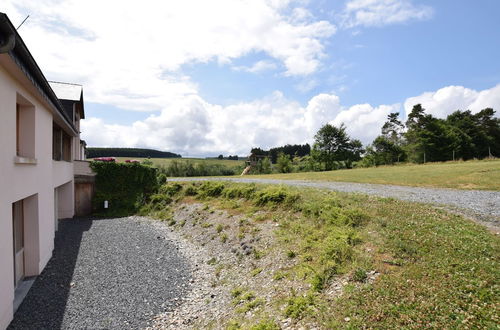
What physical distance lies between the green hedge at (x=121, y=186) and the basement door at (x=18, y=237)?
42.5 feet

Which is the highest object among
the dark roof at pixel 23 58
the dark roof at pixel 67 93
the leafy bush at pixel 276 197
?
the dark roof at pixel 67 93

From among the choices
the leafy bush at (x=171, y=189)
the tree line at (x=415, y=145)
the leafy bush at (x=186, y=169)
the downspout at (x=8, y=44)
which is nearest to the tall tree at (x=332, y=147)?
the tree line at (x=415, y=145)

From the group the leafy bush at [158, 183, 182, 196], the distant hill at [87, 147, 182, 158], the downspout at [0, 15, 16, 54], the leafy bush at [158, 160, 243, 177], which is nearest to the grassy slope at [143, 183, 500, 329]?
the downspout at [0, 15, 16, 54]

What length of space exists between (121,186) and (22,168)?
653 inches

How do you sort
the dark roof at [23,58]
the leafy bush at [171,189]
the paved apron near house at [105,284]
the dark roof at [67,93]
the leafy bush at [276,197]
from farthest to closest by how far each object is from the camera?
1. the leafy bush at [171,189]
2. the dark roof at [67,93]
3. the leafy bush at [276,197]
4. the paved apron near house at [105,284]
5. the dark roof at [23,58]

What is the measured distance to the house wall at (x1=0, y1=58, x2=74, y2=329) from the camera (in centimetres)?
584

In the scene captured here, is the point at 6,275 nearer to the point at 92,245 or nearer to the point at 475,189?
the point at 92,245

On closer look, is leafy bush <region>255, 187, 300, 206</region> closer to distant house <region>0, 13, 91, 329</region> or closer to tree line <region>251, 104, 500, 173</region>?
distant house <region>0, 13, 91, 329</region>

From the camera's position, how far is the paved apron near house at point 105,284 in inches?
A: 277

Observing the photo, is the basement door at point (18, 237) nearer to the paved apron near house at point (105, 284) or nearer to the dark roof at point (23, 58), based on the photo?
the paved apron near house at point (105, 284)

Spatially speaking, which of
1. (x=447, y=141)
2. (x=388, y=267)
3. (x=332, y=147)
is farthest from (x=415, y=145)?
(x=388, y=267)

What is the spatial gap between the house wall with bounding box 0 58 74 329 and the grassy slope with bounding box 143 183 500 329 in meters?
5.33

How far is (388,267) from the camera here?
638 centimetres

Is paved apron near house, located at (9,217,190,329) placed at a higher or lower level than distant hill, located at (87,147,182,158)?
lower
